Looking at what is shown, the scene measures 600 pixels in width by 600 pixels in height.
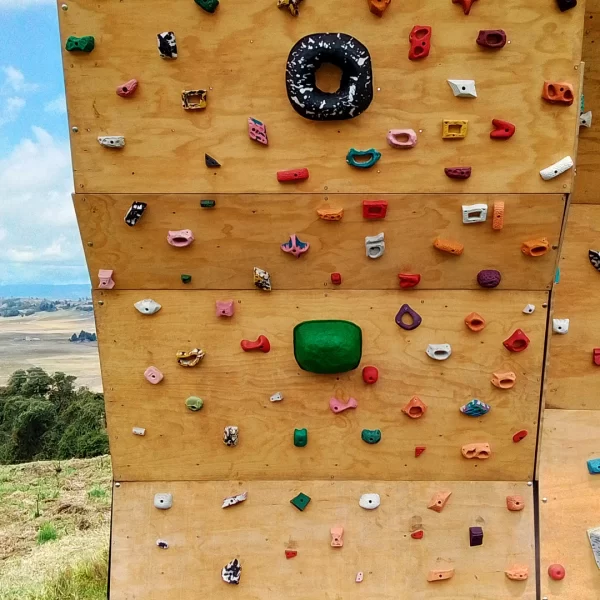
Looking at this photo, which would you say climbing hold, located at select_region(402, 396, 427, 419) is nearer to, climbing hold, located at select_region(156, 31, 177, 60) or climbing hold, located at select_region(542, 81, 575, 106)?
climbing hold, located at select_region(542, 81, 575, 106)

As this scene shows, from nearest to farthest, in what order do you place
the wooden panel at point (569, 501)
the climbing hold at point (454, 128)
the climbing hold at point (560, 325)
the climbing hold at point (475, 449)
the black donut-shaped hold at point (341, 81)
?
the black donut-shaped hold at point (341, 81) → the climbing hold at point (454, 128) → the climbing hold at point (475, 449) → the wooden panel at point (569, 501) → the climbing hold at point (560, 325)

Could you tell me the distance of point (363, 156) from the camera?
6.99 feet

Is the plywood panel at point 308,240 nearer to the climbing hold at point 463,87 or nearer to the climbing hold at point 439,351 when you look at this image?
the climbing hold at point 439,351

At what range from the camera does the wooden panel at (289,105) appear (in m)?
2.03

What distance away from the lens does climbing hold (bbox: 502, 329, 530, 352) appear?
232cm

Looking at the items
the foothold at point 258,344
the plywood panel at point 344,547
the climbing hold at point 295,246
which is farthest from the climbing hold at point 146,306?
the plywood panel at point 344,547

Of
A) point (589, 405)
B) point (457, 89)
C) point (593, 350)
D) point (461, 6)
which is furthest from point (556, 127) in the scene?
point (589, 405)

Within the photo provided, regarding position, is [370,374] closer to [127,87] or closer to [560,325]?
[560,325]

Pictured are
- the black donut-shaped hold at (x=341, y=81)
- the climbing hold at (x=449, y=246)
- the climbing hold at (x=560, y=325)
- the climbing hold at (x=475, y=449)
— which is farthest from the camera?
the climbing hold at (x=560, y=325)

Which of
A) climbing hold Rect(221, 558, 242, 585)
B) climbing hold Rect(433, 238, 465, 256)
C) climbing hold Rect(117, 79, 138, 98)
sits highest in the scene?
climbing hold Rect(117, 79, 138, 98)

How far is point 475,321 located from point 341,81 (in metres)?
1.20

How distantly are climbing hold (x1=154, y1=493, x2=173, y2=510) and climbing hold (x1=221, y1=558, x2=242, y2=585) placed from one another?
Result: 0.41m

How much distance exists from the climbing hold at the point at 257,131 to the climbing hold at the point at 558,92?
1.15 metres

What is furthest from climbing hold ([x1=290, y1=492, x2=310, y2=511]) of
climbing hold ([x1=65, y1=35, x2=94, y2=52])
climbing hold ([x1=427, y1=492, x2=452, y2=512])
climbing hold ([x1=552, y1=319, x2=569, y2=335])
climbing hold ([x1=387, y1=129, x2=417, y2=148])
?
climbing hold ([x1=65, y1=35, x2=94, y2=52])
